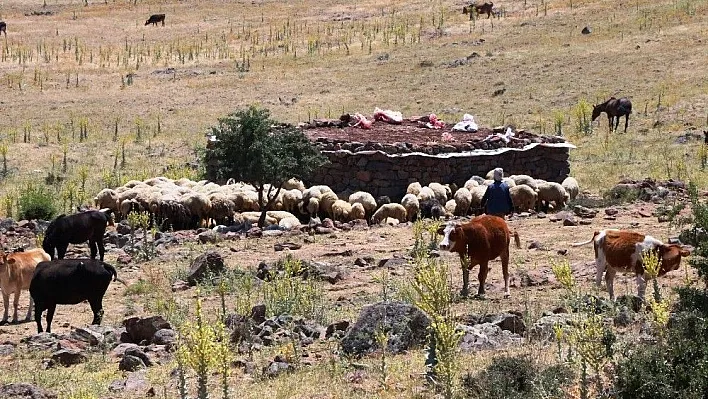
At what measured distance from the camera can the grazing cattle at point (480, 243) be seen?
43.8 ft

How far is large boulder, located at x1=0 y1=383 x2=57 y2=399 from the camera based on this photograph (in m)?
9.20

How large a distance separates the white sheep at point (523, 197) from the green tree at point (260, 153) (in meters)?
3.91

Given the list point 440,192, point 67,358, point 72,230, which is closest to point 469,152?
point 440,192

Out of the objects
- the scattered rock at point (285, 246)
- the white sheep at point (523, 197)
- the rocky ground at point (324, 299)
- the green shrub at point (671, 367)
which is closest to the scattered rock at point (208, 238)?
→ the rocky ground at point (324, 299)

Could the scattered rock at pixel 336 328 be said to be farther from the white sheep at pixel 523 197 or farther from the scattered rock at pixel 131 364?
the white sheep at pixel 523 197

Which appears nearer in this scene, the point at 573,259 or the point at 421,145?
the point at 573,259

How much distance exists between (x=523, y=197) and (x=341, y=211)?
11.5 ft

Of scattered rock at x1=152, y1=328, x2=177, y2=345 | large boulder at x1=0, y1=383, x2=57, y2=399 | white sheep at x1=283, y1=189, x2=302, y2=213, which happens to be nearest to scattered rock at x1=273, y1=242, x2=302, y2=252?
white sheep at x1=283, y1=189, x2=302, y2=213

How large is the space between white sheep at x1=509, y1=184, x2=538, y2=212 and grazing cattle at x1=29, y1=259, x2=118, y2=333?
32.3 feet

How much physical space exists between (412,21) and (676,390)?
152 feet

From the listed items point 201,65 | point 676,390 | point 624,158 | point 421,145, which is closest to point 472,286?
point 676,390

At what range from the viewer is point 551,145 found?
24031 millimetres

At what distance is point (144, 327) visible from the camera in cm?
1173

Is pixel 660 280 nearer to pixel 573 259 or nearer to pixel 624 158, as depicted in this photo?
pixel 573 259
